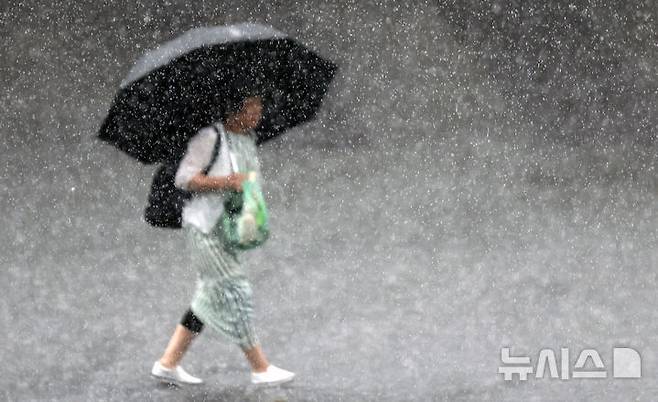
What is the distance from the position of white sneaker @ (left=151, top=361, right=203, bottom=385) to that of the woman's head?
75 cm

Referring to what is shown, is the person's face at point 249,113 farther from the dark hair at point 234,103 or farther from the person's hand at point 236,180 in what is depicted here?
the person's hand at point 236,180

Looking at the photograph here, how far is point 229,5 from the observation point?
752cm

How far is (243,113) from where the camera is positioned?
3867mm

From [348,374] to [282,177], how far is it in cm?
267

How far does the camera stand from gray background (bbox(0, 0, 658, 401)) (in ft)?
14.6

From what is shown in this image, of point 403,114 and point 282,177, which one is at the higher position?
point 403,114

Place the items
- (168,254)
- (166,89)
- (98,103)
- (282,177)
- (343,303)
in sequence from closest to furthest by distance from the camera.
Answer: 1. (166,89)
2. (343,303)
3. (168,254)
4. (282,177)
5. (98,103)

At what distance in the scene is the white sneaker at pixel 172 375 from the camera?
4.12 metres

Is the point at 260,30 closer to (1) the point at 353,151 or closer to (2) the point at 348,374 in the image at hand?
(2) the point at 348,374

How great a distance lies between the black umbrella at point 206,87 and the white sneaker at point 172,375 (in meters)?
0.60

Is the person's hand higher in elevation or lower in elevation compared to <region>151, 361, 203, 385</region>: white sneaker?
higher

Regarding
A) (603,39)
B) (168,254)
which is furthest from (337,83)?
(168,254)

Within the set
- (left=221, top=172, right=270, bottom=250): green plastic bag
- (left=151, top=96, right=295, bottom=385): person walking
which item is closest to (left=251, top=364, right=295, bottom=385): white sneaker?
(left=151, top=96, right=295, bottom=385): person walking

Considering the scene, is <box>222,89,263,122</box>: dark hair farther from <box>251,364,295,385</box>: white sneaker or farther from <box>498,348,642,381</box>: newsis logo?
<box>498,348,642,381</box>: newsis logo
